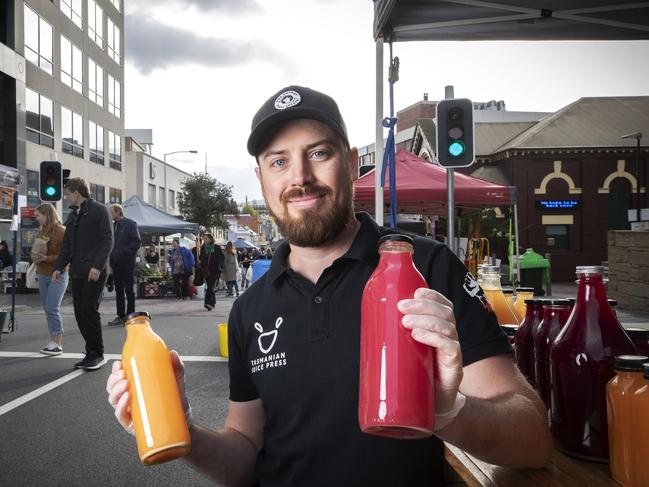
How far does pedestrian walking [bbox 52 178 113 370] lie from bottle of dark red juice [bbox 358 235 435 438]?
235 inches

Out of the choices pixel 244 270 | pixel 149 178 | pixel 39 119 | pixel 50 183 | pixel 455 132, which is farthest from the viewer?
pixel 149 178

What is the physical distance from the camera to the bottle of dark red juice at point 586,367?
4.62 ft

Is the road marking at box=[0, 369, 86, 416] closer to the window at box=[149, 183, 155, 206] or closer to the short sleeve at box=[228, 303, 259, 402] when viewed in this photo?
the short sleeve at box=[228, 303, 259, 402]

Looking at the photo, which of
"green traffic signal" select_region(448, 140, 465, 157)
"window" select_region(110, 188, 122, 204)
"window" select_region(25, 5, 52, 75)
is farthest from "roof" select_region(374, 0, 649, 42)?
"window" select_region(110, 188, 122, 204)

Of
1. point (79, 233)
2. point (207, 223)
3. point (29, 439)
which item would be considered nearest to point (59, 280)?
point (79, 233)

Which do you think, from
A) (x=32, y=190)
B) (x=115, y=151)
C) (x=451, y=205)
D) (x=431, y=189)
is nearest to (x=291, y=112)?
(x=451, y=205)

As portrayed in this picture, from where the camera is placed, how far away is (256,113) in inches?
75.7

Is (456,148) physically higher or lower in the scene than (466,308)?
higher

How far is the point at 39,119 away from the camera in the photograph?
81.3 ft

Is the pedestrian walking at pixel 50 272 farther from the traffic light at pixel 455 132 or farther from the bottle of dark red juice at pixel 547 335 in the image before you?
the bottle of dark red juice at pixel 547 335

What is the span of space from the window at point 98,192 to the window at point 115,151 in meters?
2.32

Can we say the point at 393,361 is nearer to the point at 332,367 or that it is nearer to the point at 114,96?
the point at 332,367

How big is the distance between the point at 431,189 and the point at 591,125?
28297 millimetres

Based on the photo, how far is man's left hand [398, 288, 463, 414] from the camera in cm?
99
